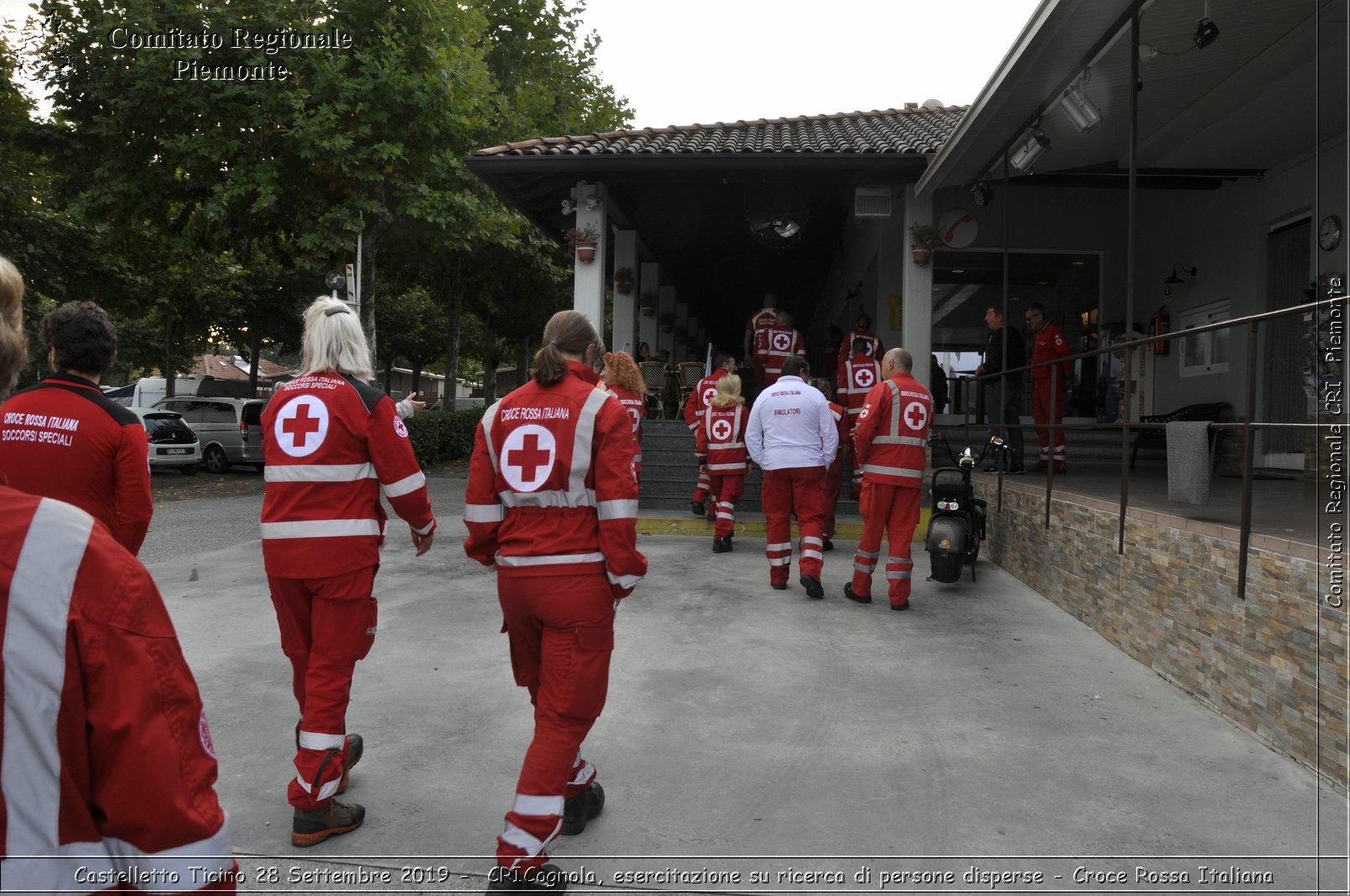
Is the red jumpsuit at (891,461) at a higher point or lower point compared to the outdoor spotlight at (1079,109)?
lower

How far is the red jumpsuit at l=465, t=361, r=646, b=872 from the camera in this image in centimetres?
286

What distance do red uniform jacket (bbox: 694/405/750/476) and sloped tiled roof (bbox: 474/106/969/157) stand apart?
4.37m

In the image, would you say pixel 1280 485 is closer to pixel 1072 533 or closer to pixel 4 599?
pixel 1072 533

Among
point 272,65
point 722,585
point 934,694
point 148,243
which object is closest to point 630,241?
point 272,65

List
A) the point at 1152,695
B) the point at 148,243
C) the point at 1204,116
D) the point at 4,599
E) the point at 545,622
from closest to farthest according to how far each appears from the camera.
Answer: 1. the point at 4,599
2. the point at 545,622
3. the point at 1152,695
4. the point at 1204,116
5. the point at 148,243

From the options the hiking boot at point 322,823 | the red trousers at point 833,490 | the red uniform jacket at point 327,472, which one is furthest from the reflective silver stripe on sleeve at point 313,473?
the red trousers at point 833,490

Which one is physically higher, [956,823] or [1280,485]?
[1280,485]

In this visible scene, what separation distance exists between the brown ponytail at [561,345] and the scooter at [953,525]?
180 inches

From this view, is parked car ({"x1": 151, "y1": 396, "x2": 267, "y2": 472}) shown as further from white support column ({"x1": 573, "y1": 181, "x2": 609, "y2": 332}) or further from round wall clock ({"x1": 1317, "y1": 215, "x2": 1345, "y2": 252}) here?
round wall clock ({"x1": 1317, "y1": 215, "x2": 1345, "y2": 252})

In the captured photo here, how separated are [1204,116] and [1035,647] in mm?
6572

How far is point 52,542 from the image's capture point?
1109 mm

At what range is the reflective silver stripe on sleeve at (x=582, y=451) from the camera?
299 cm

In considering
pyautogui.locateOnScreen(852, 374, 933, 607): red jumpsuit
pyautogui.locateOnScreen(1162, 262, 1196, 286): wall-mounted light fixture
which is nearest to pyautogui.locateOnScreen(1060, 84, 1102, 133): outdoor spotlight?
pyautogui.locateOnScreen(852, 374, 933, 607): red jumpsuit

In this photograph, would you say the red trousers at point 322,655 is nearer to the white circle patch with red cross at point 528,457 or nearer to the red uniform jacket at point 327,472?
the red uniform jacket at point 327,472
